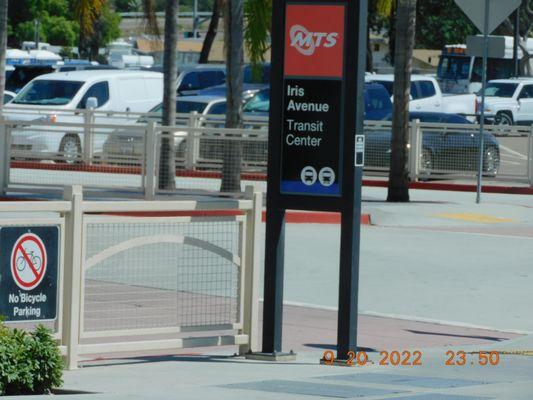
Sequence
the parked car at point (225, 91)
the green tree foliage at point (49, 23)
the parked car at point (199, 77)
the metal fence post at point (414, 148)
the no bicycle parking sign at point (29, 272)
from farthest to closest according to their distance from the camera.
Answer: the green tree foliage at point (49, 23) → the parked car at point (199, 77) → the parked car at point (225, 91) → the metal fence post at point (414, 148) → the no bicycle parking sign at point (29, 272)

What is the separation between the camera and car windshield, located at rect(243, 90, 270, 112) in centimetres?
3362

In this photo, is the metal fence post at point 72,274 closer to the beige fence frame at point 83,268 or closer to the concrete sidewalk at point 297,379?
the beige fence frame at point 83,268

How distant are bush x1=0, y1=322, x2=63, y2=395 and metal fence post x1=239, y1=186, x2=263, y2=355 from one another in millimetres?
2109

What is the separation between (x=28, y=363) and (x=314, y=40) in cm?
337

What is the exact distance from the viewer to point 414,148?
2689cm

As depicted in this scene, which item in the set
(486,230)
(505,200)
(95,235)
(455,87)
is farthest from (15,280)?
(455,87)

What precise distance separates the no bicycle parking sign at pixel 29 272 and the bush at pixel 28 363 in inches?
13.4

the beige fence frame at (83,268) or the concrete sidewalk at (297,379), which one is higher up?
the beige fence frame at (83,268)

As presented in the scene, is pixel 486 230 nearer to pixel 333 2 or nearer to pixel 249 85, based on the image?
pixel 333 2

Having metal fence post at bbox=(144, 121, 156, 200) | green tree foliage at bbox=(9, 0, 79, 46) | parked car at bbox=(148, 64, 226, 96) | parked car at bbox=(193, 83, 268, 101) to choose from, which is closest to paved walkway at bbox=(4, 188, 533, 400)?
metal fence post at bbox=(144, 121, 156, 200)

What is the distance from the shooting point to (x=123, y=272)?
34.5ft

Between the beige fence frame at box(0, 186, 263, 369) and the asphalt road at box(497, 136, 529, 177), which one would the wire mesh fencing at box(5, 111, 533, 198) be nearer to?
the asphalt road at box(497, 136, 529, 177)

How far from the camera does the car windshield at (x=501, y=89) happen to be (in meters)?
47.0
